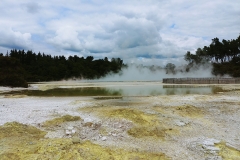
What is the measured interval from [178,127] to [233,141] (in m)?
2.69

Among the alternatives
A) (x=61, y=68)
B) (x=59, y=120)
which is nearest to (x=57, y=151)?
(x=59, y=120)

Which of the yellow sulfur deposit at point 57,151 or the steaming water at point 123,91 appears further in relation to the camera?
the steaming water at point 123,91

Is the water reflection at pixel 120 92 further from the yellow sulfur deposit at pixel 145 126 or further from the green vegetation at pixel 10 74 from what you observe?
the yellow sulfur deposit at pixel 145 126

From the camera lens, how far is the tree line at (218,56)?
250 feet

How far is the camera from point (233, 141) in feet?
32.6

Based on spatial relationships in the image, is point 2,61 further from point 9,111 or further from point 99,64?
point 99,64

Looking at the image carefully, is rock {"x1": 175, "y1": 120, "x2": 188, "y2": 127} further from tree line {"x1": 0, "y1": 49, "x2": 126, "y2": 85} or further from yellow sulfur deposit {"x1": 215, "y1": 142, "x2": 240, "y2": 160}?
tree line {"x1": 0, "y1": 49, "x2": 126, "y2": 85}

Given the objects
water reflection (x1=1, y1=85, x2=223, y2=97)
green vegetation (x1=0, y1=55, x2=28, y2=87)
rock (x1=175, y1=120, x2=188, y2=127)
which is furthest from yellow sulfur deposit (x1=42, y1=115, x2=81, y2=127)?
green vegetation (x1=0, y1=55, x2=28, y2=87)

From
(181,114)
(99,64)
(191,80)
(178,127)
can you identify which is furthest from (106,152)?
(99,64)

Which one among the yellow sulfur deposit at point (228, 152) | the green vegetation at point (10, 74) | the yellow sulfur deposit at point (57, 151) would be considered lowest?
the yellow sulfur deposit at point (228, 152)

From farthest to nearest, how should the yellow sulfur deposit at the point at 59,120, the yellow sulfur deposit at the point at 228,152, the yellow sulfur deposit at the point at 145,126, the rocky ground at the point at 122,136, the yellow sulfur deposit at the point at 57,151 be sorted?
the yellow sulfur deposit at the point at 59,120
the yellow sulfur deposit at the point at 145,126
the rocky ground at the point at 122,136
the yellow sulfur deposit at the point at 228,152
the yellow sulfur deposit at the point at 57,151

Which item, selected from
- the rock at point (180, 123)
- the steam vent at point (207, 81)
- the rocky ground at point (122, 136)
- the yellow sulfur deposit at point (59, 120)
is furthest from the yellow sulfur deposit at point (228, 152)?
the steam vent at point (207, 81)

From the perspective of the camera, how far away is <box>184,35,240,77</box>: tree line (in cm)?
7619

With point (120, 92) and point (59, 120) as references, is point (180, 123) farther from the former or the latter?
point (120, 92)
